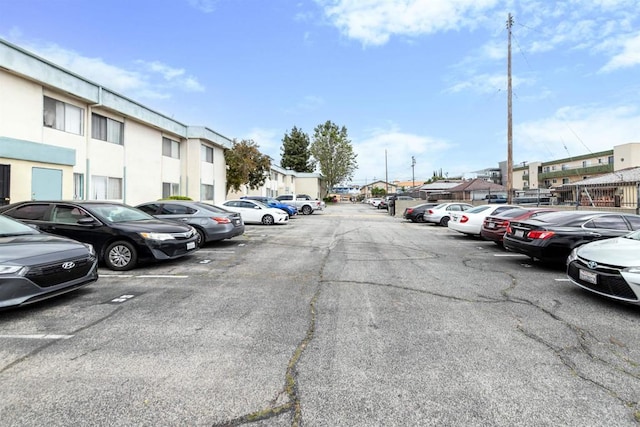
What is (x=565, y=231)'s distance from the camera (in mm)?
7762

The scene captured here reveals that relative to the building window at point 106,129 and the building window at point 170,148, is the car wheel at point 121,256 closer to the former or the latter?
the building window at point 106,129

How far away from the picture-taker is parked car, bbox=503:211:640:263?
25.1 ft

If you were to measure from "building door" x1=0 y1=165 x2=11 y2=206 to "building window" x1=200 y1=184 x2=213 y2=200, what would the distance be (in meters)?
13.6

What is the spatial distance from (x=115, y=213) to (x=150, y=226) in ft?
3.07

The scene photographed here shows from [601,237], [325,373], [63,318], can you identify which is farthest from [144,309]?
[601,237]

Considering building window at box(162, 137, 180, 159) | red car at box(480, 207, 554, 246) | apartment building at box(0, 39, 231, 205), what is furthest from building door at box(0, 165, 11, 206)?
red car at box(480, 207, 554, 246)

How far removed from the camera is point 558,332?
4238mm

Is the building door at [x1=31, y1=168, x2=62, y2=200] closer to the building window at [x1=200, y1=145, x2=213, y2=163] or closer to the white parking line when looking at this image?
the white parking line

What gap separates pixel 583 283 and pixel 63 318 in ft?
23.1

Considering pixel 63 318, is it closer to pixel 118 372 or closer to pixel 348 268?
pixel 118 372

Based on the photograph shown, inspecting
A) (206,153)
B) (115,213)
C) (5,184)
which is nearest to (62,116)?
(5,184)

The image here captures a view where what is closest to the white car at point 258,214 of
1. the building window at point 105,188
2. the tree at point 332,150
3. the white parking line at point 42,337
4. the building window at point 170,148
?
the building window at point 105,188

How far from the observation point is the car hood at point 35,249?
14.8 ft

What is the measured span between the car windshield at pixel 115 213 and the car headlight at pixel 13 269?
3245 millimetres
